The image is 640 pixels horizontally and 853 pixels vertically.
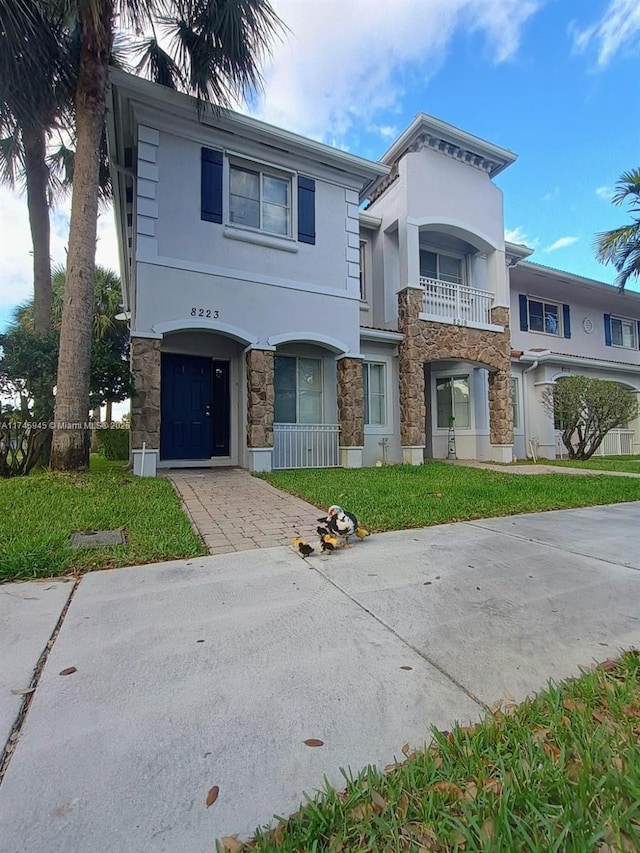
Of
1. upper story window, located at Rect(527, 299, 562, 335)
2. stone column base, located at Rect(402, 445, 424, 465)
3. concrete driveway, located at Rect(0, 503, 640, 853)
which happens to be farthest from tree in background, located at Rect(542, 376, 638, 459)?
concrete driveway, located at Rect(0, 503, 640, 853)

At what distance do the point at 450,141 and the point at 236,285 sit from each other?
7303 mm

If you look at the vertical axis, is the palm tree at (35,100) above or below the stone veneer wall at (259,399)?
above

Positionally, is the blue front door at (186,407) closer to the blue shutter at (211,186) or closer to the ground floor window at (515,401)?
the blue shutter at (211,186)

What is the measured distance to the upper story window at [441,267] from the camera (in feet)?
41.1

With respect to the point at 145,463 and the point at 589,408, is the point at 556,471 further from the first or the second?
the point at 145,463

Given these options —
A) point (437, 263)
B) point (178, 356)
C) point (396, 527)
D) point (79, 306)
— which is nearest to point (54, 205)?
point (178, 356)

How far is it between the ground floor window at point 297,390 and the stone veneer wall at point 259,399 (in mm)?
1035

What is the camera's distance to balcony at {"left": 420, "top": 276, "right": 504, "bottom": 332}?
37.3ft

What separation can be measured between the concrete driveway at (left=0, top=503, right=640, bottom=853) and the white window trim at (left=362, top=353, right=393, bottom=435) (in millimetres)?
7475

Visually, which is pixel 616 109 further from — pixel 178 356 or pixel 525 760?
pixel 525 760

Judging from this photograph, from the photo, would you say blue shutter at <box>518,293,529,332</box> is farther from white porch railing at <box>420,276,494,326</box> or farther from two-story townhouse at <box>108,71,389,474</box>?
two-story townhouse at <box>108,71,389,474</box>

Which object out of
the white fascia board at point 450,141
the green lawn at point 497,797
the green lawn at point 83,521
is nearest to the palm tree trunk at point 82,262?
the green lawn at point 83,521

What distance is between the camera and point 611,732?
1569mm

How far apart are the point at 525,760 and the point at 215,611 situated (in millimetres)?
1791
